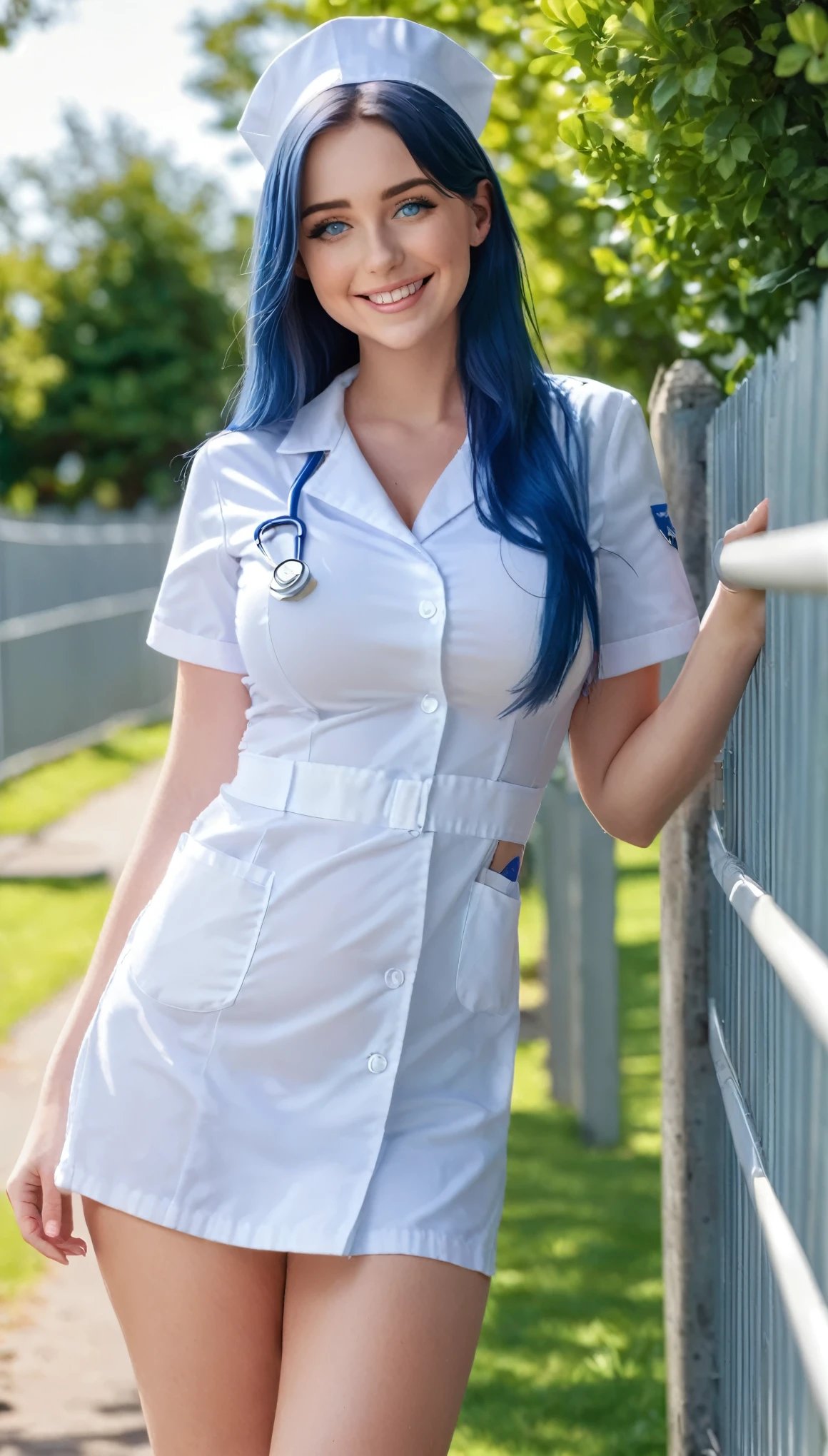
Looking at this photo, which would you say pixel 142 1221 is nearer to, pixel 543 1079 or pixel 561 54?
pixel 561 54

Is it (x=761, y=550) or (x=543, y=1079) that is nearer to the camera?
(x=761, y=550)

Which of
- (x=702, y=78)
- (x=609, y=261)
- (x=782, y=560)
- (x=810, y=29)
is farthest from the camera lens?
(x=609, y=261)

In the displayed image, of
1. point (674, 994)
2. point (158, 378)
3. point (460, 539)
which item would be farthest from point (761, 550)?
point (158, 378)

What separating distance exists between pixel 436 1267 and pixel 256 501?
102 cm

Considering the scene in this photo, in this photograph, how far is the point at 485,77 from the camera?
97.9 inches

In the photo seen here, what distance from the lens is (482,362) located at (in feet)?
8.24

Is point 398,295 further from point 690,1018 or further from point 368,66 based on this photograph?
point 690,1018

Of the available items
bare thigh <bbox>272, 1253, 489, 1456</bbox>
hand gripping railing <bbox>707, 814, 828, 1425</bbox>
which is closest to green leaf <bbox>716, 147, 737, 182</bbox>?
hand gripping railing <bbox>707, 814, 828, 1425</bbox>

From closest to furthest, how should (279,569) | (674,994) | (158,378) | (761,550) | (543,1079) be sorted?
(761,550) < (279,569) < (674,994) < (543,1079) < (158,378)

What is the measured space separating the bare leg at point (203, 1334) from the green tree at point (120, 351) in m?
42.8

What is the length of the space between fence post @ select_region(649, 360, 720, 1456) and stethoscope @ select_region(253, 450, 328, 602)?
2.22 feet

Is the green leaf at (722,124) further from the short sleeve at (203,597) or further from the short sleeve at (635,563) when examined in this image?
the short sleeve at (203,597)

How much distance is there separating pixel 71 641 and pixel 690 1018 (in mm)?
14106

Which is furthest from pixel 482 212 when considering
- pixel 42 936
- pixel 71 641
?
pixel 71 641
